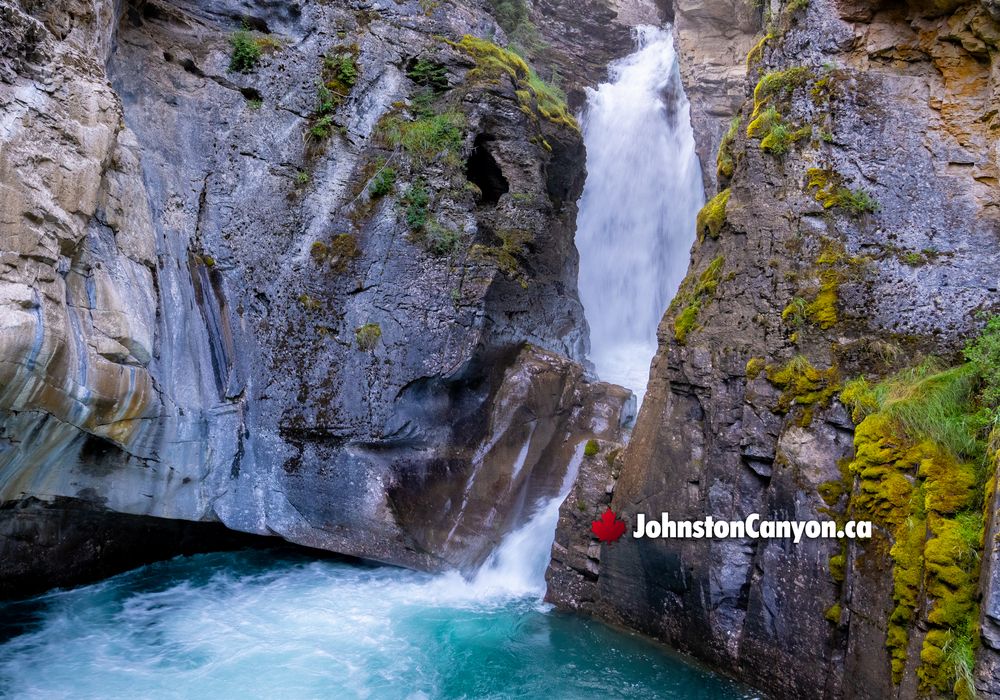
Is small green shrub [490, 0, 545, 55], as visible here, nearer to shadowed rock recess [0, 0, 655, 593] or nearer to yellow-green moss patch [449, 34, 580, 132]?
yellow-green moss patch [449, 34, 580, 132]

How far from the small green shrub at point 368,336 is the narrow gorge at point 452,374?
0.06 meters

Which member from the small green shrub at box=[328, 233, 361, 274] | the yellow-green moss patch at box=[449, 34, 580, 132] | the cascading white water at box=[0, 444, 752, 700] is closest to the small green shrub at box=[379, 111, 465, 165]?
the yellow-green moss patch at box=[449, 34, 580, 132]

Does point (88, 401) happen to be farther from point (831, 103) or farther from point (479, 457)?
point (831, 103)

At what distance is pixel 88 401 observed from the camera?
628 cm

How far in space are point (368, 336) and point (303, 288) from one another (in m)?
1.10

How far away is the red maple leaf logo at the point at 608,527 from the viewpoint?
6984mm

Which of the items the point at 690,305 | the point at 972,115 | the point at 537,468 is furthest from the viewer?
the point at 537,468

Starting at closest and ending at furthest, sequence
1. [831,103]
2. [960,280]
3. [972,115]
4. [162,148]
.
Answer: [960,280]
[972,115]
[831,103]
[162,148]

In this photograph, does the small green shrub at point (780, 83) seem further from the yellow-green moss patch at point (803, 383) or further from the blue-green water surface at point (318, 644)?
the blue-green water surface at point (318, 644)

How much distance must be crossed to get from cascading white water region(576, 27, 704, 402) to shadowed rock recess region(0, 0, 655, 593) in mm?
3409

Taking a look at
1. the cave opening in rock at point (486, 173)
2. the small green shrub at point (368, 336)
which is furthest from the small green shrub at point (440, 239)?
the small green shrub at point (368, 336)

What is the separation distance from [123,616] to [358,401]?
11.5 ft

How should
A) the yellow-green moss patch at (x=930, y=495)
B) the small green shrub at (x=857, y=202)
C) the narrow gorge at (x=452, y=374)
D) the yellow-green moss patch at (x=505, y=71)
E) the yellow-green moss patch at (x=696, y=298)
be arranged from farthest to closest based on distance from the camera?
the yellow-green moss patch at (x=505, y=71)
the yellow-green moss patch at (x=696, y=298)
the small green shrub at (x=857, y=202)
the narrow gorge at (x=452, y=374)
the yellow-green moss patch at (x=930, y=495)

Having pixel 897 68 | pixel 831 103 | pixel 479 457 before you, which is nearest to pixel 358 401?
pixel 479 457
